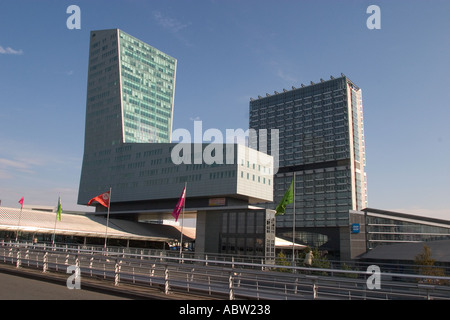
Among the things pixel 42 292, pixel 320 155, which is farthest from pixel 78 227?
pixel 320 155

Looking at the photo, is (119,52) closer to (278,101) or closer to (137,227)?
(137,227)

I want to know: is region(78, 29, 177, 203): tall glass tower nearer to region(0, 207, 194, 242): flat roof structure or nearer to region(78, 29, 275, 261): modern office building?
region(78, 29, 275, 261): modern office building

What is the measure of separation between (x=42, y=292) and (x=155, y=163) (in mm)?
81670

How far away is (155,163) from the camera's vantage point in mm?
94938

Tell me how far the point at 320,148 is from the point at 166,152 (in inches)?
3530

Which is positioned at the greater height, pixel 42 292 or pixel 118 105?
pixel 118 105

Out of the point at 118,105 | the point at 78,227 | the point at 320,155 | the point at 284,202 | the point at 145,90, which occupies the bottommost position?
the point at 78,227

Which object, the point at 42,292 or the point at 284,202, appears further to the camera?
the point at 284,202

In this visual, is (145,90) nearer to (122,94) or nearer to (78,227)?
(122,94)

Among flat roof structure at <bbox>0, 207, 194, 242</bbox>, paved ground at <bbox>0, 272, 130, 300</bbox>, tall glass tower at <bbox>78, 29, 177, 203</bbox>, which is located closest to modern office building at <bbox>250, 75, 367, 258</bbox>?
flat roof structure at <bbox>0, 207, 194, 242</bbox>

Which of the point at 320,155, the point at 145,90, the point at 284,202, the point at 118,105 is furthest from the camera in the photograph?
the point at 320,155

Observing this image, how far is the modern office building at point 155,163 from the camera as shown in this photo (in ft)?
258

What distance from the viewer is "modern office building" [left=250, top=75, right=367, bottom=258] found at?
14762cm

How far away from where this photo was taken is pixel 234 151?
259 feet
